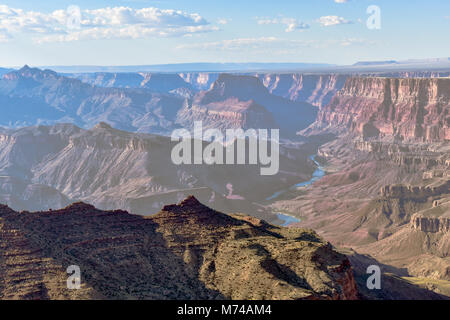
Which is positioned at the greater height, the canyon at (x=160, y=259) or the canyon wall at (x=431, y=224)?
the canyon at (x=160, y=259)

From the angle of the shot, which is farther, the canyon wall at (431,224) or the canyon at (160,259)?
the canyon wall at (431,224)

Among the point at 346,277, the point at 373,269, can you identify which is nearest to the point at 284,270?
the point at 346,277

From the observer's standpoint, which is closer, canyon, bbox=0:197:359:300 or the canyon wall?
canyon, bbox=0:197:359:300

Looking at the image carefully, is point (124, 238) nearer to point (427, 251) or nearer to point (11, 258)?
point (11, 258)

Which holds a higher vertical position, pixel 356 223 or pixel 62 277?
pixel 62 277

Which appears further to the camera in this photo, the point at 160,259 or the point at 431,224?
the point at 431,224

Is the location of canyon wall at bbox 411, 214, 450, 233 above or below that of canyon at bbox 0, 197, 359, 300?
below

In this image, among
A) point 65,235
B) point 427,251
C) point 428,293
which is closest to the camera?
point 65,235

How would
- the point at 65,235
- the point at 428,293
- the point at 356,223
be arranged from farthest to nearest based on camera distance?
the point at 356,223 < the point at 428,293 < the point at 65,235

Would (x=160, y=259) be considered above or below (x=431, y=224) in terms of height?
above
